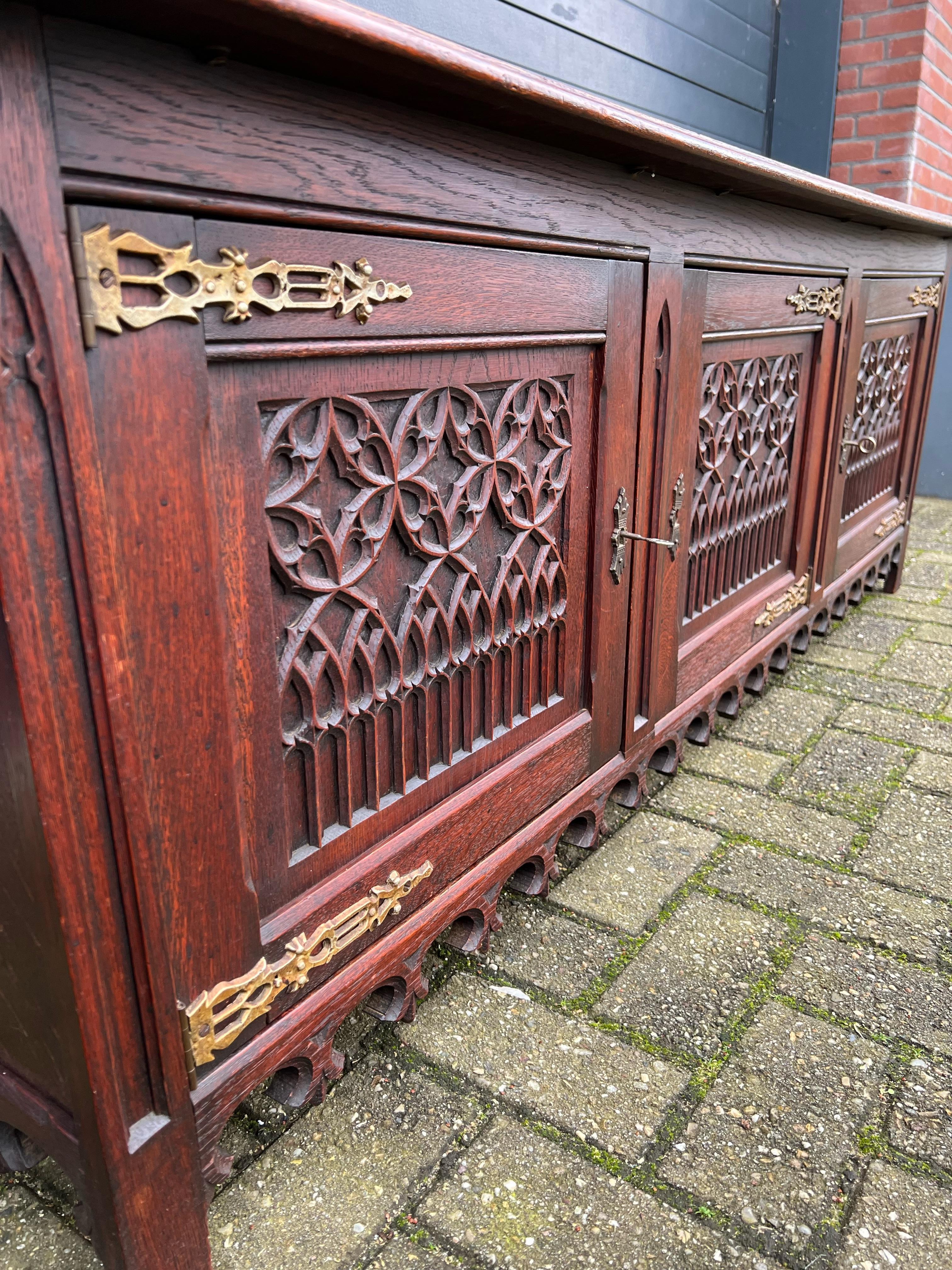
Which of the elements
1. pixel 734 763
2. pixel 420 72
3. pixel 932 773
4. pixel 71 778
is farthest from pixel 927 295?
pixel 71 778

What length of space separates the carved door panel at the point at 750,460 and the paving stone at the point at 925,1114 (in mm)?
982

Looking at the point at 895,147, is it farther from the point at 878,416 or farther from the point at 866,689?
the point at 866,689

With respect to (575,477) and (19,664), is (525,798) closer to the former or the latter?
(575,477)

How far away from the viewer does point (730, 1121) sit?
129 centimetres

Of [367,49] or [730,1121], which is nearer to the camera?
[367,49]

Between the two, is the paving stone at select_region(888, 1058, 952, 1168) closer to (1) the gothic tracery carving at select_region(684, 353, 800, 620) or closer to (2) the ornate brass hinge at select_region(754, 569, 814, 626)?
(1) the gothic tracery carving at select_region(684, 353, 800, 620)

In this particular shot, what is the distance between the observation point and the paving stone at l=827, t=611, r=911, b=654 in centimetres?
314

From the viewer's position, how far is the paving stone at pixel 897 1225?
1091mm

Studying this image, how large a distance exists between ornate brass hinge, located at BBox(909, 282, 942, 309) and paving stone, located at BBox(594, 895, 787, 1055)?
245cm

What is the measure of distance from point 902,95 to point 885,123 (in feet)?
0.38

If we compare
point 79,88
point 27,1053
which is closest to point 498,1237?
point 27,1053

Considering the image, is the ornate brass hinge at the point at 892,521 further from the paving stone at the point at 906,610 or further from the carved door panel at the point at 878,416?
the paving stone at the point at 906,610

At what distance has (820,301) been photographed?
2471 millimetres

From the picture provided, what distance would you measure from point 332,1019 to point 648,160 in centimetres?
141
